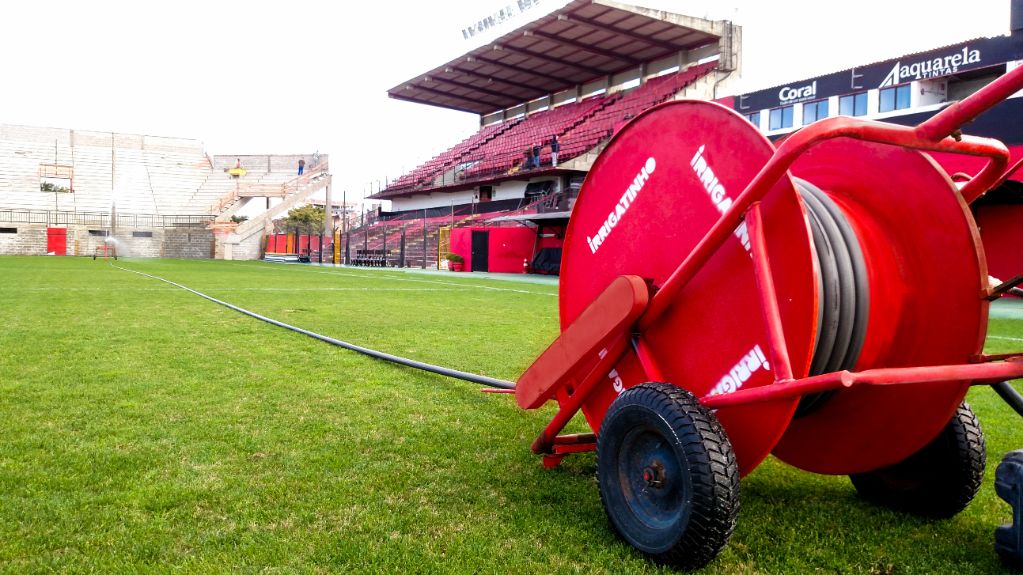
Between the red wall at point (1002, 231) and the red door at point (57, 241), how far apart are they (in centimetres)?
5603

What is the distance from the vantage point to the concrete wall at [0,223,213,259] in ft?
164

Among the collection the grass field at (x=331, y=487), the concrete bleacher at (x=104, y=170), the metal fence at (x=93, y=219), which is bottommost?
the grass field at (x=331, y=487)

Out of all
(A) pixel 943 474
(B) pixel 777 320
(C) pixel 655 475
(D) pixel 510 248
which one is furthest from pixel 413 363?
(D) pixel 510 248

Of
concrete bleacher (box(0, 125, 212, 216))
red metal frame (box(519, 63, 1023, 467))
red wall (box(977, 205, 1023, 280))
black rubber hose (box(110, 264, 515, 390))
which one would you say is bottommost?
black rubber hose (box(110, 264, 515, 390))

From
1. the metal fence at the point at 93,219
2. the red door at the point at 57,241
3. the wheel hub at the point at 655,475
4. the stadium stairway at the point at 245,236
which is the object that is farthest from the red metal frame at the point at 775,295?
the red door at the point at 57,241

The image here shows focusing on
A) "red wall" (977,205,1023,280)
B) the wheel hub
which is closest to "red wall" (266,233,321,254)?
"red wall" (977,205,1023,280)

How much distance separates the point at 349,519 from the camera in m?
2.61

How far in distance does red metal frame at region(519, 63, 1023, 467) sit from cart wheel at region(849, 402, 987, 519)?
1.26 feet

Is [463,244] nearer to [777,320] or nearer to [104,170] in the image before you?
[777,320]

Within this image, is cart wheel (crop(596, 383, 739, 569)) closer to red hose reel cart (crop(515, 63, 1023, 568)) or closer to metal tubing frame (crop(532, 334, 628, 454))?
red hose reel cart (crop(515, 63, 1023, 568))

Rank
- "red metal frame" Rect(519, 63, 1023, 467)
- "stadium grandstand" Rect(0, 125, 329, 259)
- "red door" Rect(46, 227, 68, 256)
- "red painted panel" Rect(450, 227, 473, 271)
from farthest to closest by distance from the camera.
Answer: "red door" Rect(46, 227, 68, 256), "stadium grandstand" Rect(0, 125, 329, 259), "red painted panel" Rect(450, 227, 473, 271), "red metal frame" Rect(519, 63, 1023, 467)

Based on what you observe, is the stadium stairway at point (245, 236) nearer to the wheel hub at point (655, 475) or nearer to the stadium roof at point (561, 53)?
the stadium roof at point (561, 53)

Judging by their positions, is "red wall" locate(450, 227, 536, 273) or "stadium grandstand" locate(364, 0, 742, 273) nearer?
"red wall" locate(450, 227, 536, 273)

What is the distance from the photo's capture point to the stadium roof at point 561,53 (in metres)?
37.8
